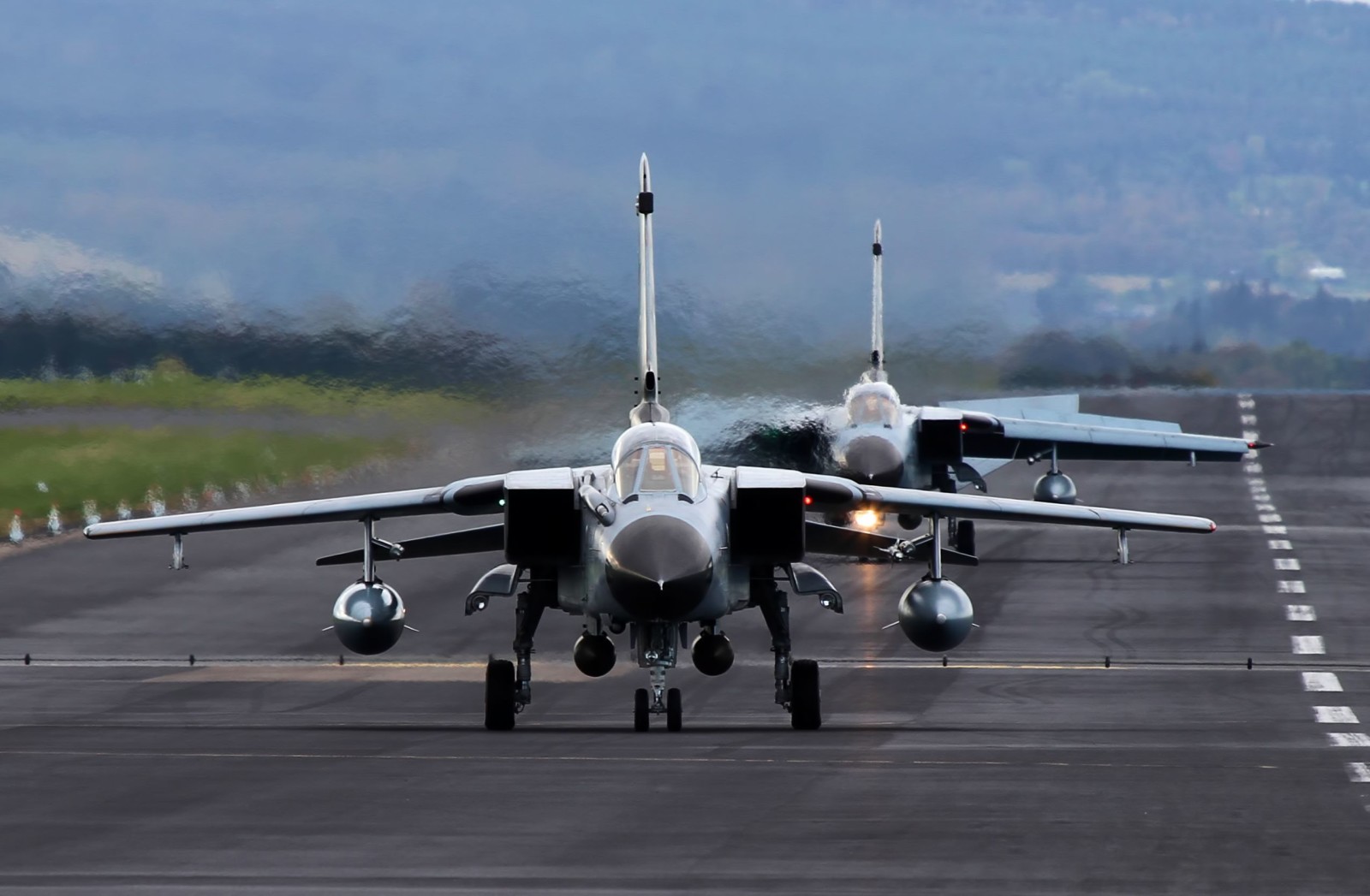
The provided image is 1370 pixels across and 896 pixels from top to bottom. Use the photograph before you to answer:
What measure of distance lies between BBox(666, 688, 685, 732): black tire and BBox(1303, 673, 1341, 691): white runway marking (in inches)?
284

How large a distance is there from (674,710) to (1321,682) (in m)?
7.80

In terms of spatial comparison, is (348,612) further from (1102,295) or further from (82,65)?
(1102,295)

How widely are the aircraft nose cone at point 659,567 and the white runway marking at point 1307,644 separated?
10.9 m

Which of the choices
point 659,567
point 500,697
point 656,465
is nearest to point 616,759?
point 659,567

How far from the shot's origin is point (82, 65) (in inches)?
1446

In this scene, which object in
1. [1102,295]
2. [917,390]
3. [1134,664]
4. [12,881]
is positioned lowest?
[12,881]

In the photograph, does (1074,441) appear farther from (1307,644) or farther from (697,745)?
(697,745)

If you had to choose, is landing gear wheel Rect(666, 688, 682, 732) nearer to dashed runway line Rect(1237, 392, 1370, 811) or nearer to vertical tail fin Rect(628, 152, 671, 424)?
vertical tail fin Rect(628, 152, 671, 424)

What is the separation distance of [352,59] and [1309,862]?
94.1 ft

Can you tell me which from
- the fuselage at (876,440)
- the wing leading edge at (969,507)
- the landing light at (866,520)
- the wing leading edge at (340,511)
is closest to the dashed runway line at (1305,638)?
the wing leading edge at (969,507)

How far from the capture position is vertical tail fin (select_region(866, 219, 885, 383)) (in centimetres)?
3847

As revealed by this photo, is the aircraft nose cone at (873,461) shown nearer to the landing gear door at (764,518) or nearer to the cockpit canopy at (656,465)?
the cockpit canopy at (656,465)

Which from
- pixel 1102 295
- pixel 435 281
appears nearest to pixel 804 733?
pixel 435 281

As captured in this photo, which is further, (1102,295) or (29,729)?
(1102,295)
